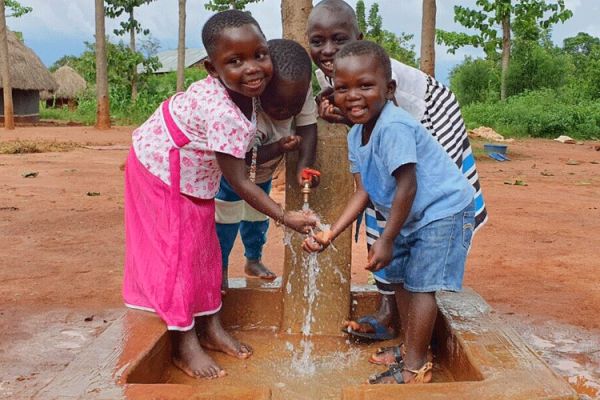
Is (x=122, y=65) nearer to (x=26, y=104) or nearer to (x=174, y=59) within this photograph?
(x=26, y=104)

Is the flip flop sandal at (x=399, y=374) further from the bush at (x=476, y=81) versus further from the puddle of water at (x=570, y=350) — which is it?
the bush at (x=476, y=81)

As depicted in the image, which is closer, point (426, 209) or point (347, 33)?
point (426, 209)

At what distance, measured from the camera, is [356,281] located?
4152 millimetres

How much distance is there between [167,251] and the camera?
96.6 inches

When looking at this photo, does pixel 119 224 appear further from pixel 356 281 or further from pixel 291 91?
pixel 291 91

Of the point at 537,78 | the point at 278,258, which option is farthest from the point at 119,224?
the point at 537,78

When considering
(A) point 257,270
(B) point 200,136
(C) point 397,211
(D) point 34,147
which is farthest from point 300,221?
(D) point 34,147

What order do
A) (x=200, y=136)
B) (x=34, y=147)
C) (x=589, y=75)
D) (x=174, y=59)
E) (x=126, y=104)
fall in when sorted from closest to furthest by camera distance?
(x=200, y=136) → (x=34, y=147) → (x=589, y=75) → (x=126, y=104) → (x=174, y=59)

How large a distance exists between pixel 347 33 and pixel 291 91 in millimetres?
355

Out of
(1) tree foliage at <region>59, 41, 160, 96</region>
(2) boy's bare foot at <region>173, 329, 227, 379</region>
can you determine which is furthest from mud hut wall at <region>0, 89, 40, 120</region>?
(2) boy's bare foot at <region>173, 329, 227, 379</region>

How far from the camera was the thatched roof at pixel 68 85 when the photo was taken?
1182 inches

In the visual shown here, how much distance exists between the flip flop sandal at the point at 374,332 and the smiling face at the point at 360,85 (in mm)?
916

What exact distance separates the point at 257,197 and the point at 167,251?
40 cm

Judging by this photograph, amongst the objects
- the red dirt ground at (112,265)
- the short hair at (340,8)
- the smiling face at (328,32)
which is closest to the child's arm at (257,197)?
the smiling face at (328,32)
